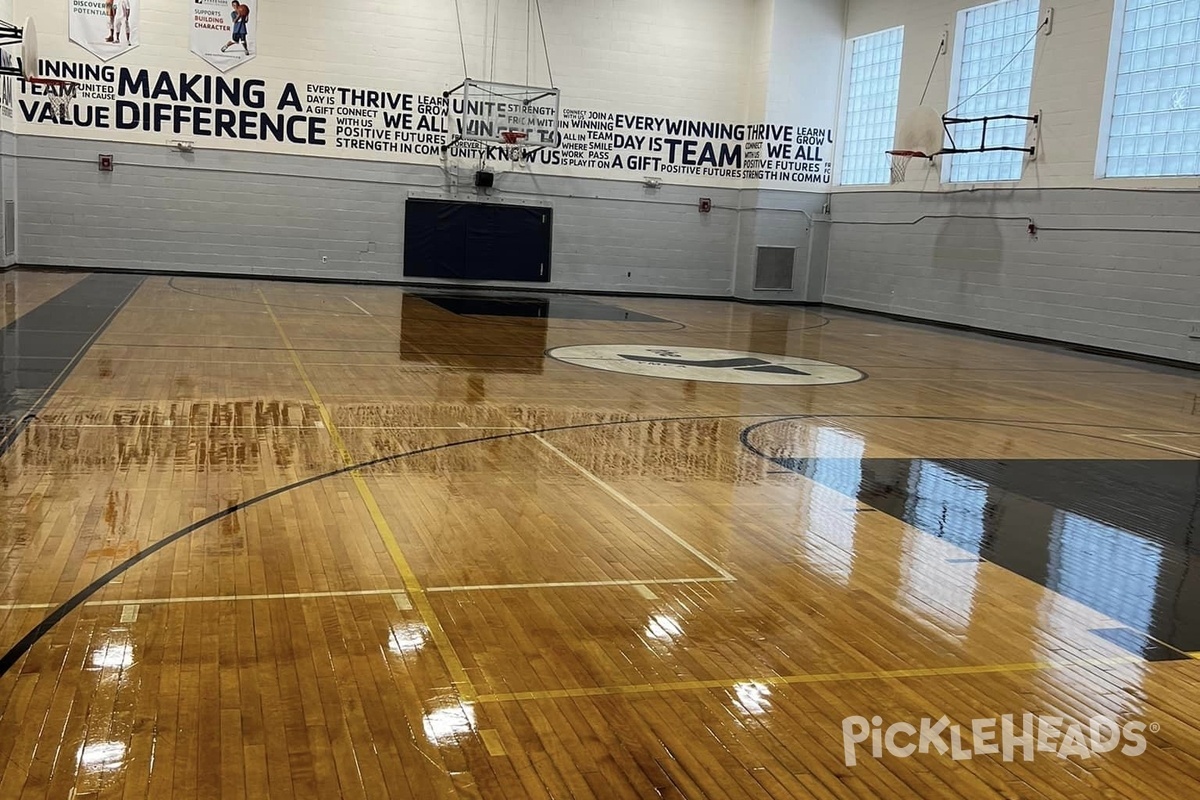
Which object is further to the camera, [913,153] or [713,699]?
[913,153]

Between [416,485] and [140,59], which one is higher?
[140,59]

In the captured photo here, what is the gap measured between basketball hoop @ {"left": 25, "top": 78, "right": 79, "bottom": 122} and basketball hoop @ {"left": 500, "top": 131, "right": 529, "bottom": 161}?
7723 millimetres

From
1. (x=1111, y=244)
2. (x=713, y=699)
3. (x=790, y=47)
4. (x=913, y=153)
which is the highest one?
(x=790, y=47)

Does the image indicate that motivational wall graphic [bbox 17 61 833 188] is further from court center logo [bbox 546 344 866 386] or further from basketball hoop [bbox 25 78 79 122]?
court center logo [bbox 546 344 866 386]

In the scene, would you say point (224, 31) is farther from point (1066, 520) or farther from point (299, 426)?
point (1066, 520)

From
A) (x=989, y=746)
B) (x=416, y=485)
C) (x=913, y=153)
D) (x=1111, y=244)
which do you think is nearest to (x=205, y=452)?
(x=416, y=485)

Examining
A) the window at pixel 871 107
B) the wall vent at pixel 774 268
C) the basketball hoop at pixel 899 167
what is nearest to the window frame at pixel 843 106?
the window at pixel 871 107

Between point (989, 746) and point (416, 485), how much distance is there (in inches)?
143

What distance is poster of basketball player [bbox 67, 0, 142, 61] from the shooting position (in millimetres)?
19562

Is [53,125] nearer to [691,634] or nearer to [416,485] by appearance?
[416,485]

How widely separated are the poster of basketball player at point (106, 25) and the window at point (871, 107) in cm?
1398

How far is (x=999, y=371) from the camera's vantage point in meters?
13.1

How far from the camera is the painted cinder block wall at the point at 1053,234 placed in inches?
601

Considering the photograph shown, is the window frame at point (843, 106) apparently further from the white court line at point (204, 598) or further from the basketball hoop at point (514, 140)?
the white court line at point (204, 598)
